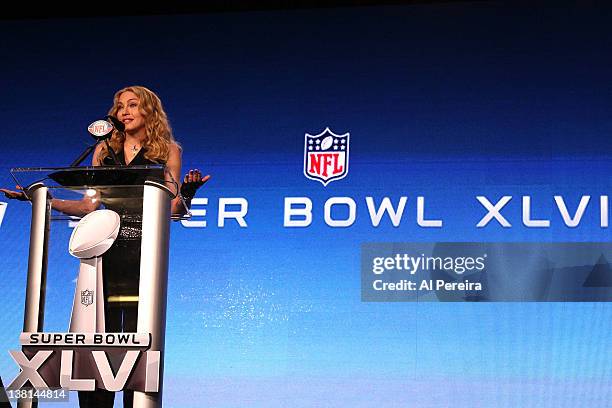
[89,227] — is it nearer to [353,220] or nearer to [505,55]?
[353,220]

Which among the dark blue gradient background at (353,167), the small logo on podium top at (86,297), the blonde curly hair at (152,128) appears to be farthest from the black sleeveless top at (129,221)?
the dark blue gradient background at (353,167)

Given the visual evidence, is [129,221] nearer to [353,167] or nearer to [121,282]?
[121,282]

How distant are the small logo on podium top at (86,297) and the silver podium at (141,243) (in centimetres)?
13

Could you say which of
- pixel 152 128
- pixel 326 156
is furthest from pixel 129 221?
pixel 326 156

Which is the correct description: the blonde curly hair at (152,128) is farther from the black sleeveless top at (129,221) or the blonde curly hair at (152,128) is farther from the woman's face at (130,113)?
the black sleeveless top at (129,221)

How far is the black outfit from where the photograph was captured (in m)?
2.65

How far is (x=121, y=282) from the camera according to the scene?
2.66 metres

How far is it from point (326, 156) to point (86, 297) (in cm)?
205

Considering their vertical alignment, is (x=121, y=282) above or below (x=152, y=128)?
below

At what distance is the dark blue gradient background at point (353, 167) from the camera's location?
4176mm

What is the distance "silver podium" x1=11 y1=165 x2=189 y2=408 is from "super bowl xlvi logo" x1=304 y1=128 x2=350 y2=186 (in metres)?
1.70

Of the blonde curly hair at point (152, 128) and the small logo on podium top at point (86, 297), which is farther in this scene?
the blonde curly hair at point (152, 128)

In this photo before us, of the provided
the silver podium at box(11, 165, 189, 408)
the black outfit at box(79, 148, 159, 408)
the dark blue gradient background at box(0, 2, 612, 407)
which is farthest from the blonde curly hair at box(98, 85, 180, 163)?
the black outfit at box(79, 148, 159, 408)

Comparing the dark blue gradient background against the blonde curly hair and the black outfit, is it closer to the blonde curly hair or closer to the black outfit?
the blonde curly hair
